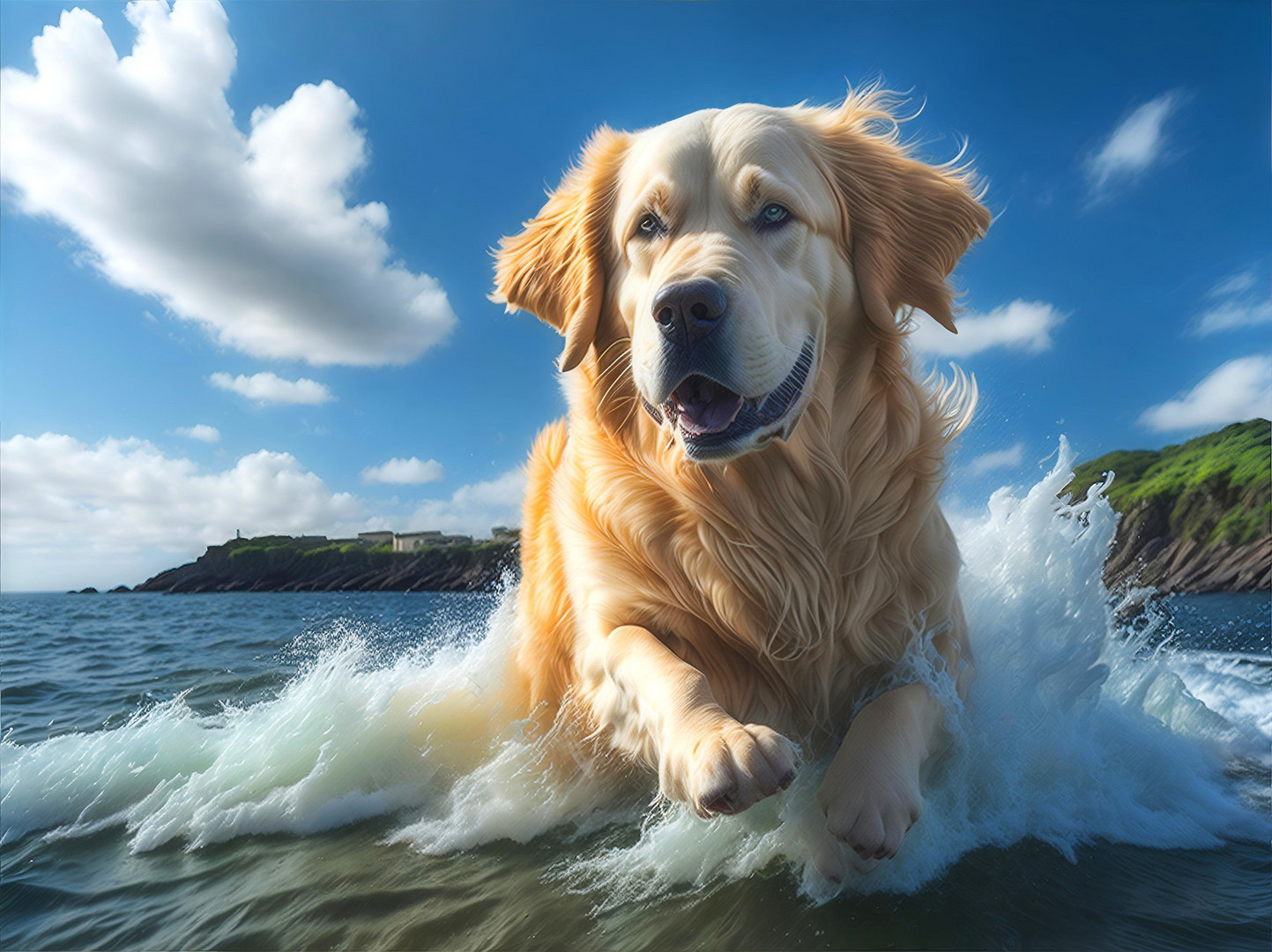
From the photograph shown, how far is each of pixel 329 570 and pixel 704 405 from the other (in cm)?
7174

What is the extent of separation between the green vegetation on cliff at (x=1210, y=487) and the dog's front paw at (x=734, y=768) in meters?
39.2

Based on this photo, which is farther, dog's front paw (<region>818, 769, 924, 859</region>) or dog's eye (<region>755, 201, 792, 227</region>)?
dog's eye (<region>755, 201, 792, 227</region>)

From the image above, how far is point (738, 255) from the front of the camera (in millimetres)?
2381

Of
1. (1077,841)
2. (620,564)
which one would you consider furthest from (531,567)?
(1077,841)

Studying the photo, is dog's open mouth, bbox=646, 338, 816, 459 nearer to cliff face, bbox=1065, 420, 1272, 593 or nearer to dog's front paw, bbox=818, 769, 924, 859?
dog's front paw, bbox=818, 769, 924, 859

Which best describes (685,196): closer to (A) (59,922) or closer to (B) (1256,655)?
(A) (59,922)

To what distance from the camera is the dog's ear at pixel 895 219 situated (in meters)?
2.83

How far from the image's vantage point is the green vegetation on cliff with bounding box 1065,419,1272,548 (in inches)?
1591

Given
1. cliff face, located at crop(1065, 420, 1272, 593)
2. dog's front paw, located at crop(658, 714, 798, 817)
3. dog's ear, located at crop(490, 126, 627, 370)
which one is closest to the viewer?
dog's front paw, located at crop(658, 714, 798, 817)

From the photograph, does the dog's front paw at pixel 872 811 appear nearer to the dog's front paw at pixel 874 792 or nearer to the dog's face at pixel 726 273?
the dog's front paw at pixel 874 792

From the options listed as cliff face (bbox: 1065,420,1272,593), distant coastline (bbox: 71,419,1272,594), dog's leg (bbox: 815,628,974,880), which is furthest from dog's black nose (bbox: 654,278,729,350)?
cliff face (bbox: 1065,420,1272,593)

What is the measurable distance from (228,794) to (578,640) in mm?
2054

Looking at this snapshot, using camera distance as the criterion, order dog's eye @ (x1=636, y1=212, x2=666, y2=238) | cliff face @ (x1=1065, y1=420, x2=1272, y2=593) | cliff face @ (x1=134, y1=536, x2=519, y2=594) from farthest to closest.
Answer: cliff face @ (x1=134, y1=536, x2=519, y2=594) → cliff face @ (x1=1065, y1=420, x2=1272, y2=593) → dog's eye @ (x1=636, y1=212, x2=666, y2=238)

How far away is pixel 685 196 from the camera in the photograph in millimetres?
2623
